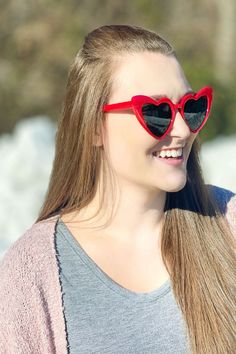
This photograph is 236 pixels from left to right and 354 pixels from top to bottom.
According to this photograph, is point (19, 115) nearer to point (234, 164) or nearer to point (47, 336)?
point (234, 164)

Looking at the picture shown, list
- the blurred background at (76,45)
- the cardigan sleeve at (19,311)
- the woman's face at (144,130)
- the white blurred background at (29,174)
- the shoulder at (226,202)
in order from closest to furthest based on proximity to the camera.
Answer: the cardigan sleeve at (19,311) → the woman's face at (144,130) → the shoulder at (226,202) → the white blurred background at (29,174) → the blurred background at (76,45)

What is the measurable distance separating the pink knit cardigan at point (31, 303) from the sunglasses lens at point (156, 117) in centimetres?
42

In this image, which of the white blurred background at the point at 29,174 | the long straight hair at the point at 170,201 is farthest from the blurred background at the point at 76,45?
the long straight hair at the point at 170,201

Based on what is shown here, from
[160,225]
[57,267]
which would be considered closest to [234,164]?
[160,225]

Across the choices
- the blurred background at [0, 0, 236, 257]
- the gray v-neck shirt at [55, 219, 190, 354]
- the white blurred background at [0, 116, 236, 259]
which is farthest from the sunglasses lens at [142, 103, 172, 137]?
the blurred background at [0, 0, 236, 257]

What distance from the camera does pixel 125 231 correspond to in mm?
2580

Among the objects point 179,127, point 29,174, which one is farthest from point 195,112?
point 29,174

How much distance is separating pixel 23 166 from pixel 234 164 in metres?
1.84

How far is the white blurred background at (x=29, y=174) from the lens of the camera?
5078 millimetres

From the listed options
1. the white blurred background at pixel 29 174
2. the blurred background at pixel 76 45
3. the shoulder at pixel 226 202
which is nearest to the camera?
the shoulder at pixel 226 202

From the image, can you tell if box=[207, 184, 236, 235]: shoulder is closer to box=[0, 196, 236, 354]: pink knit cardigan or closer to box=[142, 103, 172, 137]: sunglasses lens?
box=[142, 103, 172, 137]: sunglasses lens

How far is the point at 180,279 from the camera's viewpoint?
8.17ft

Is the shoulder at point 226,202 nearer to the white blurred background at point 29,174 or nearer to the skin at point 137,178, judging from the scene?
the skin at point 137,178

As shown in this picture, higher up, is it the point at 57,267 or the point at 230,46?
the point at 230,46
